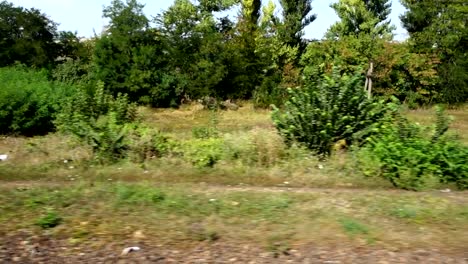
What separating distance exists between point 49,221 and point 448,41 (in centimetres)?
2503

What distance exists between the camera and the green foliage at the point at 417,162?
7.84 m

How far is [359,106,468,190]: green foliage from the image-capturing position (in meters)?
7.84

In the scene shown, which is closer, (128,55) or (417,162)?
(417,162)

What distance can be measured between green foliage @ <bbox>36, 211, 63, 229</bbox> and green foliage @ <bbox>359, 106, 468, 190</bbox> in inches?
181

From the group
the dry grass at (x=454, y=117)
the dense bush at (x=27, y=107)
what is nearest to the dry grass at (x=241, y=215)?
the dense bush at (x=27, y=107)

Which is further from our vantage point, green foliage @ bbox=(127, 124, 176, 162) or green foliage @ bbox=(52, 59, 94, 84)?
green foliage @ bbox=(52, 59, 94, 84)

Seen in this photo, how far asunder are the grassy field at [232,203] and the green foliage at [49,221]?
0.03 feet

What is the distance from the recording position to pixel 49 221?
18.6 ft

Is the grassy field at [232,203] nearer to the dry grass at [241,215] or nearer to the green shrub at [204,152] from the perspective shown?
the dry grass at [241,215]

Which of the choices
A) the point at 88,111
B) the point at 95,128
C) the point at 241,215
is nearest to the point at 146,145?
the point at 95,128

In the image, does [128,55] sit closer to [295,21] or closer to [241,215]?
[295,21]

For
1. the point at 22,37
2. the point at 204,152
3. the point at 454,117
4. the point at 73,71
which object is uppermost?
the point at 22,37

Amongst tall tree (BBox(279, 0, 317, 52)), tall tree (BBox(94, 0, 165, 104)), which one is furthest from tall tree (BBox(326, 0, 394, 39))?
tall tree (BBox(94, 0, 165, 104))

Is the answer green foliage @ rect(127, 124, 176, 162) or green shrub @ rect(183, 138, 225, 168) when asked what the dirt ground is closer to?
green shrub @ rect(183, 138, 225, 168)
